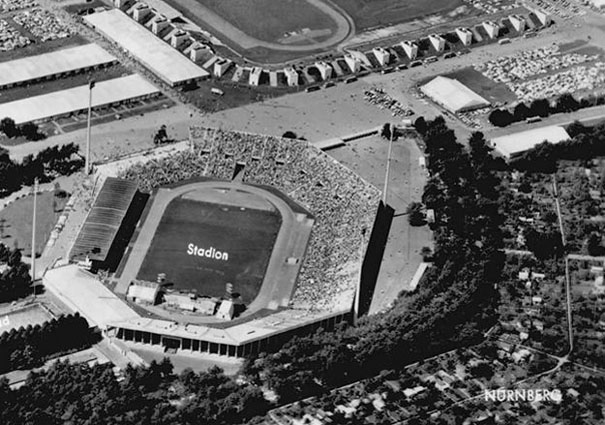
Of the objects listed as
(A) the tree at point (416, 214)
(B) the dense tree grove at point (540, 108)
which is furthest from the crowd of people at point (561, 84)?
(A) the tree at point (416, 214)

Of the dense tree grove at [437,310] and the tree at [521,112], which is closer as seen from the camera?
the dense tree grove at [437,310]

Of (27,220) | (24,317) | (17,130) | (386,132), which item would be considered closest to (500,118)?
(386,132)

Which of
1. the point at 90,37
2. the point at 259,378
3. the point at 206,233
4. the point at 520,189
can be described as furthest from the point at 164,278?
the point at 90,37

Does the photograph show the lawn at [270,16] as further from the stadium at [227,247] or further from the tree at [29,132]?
the tree at [29,132]

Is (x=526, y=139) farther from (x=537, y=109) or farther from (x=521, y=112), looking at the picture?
(x=537, y=109)

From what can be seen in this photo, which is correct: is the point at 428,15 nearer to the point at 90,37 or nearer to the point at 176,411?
the point at 90,37

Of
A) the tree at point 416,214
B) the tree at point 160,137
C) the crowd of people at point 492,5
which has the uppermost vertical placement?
the crowd of people at point 492,5
